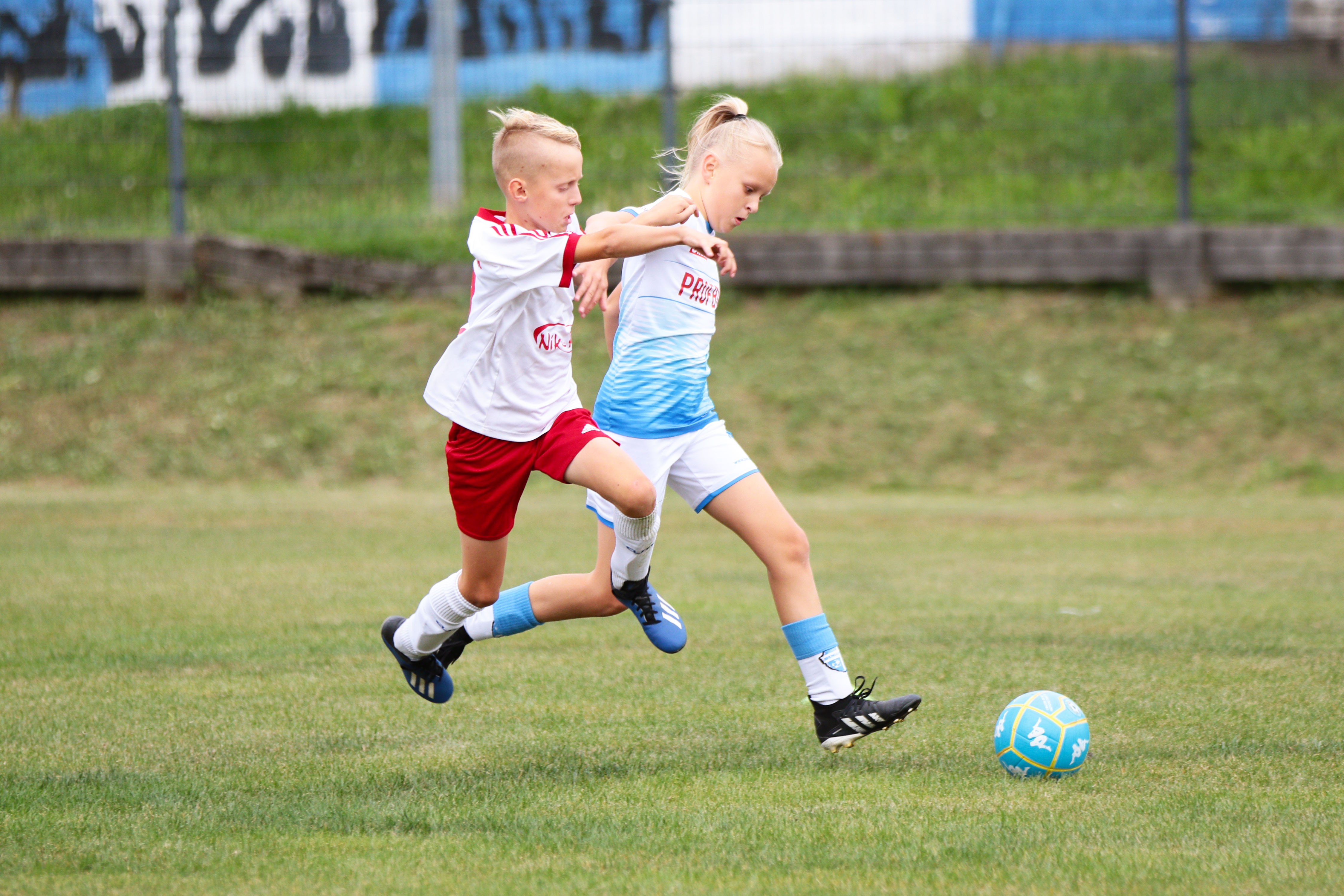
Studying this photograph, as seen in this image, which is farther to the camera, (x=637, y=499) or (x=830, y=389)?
(x=830, y=389)

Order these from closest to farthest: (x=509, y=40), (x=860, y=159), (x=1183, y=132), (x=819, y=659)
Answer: (x=819, y=659) < (x=1183, y=132) < (x=509, y=40) < (x=860, y=159)

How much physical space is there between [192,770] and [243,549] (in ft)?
16.6

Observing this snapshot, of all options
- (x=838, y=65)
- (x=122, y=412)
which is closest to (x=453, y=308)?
(x=122, y=412)

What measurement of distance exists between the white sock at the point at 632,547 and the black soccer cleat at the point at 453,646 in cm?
55

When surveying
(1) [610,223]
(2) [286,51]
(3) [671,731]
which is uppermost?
(2) [286,51]

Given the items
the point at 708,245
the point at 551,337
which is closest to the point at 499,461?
the point at 551,337

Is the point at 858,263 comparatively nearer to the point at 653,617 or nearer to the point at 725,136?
the point at 725,136

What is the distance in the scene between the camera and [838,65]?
15.0 metres

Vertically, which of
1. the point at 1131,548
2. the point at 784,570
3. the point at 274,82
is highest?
the point at 274,82

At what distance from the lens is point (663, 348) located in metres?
4.82

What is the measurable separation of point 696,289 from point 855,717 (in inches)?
58.3

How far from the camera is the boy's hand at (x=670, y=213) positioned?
4520 millimetres

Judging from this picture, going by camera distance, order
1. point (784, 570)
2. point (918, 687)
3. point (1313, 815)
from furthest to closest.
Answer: point (918, 687) < point (784, 570) < point (1313, 815)

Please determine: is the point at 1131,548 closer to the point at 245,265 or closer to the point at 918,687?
the point at 918,687
